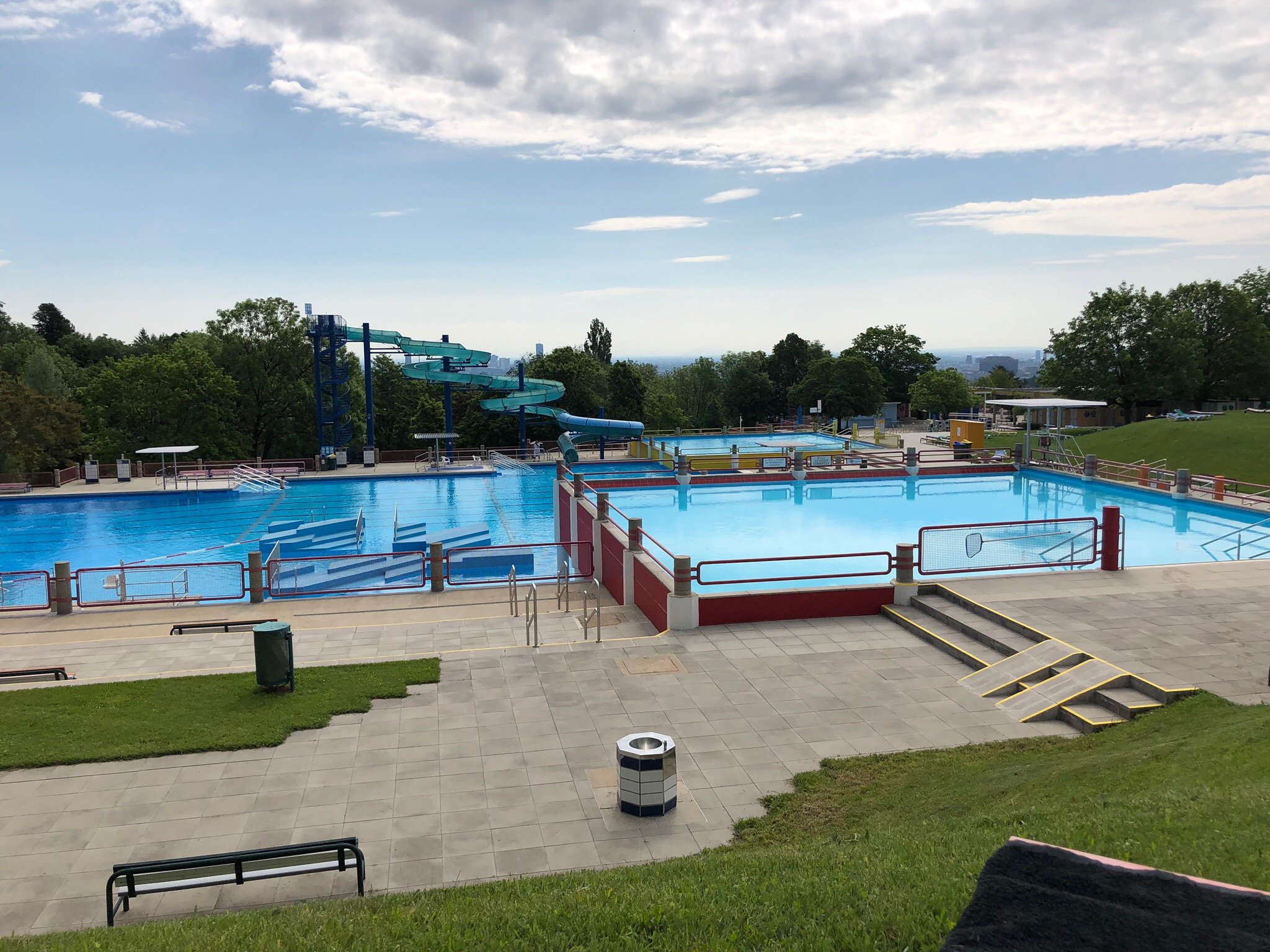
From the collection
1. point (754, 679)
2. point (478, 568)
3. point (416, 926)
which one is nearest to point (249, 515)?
point (478, 568)

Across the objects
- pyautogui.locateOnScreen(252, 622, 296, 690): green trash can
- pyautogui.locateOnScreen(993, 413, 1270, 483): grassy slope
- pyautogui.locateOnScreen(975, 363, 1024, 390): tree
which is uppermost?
pyautogui.locateOnScreen(975, 363, 1024, 390): tree

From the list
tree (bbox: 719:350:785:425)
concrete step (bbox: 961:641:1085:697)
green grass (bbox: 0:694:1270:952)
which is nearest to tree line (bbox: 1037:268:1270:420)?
tree (bbox: 719:350:785:425)

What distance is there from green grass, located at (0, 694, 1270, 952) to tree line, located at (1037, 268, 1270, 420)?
59667 millimetres

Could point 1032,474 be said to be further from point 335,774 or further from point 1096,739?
point 335,774

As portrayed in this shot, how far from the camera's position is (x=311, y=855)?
7590 mm

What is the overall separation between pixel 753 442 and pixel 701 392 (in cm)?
3887

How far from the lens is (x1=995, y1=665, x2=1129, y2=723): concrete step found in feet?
35.2

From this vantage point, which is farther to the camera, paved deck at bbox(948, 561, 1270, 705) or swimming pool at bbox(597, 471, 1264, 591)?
swimming pool at bbox(597, 471, 1264, 591)

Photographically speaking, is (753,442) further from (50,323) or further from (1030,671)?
(50,323)

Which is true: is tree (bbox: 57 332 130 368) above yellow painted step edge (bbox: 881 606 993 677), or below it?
above

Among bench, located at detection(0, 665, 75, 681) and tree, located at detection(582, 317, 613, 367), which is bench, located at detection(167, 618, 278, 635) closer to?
bench, located at detection(0, 665, 75, 681)

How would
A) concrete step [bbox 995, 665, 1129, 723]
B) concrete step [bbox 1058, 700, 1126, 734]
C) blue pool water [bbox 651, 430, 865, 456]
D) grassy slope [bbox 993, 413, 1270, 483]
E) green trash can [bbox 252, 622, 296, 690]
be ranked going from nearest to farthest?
concrete step [bbox 1058, 700, 1126, 734] → concrete step [bbox 995, 665, 1129, 723] → green trash can [bbox 252, 622, 296, 690] → grassy slope [bbox 993, 413, 1270, 483] → blue pool water [bbox 651, 430, 865, 456]

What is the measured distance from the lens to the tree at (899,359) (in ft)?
268

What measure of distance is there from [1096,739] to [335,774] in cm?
803
